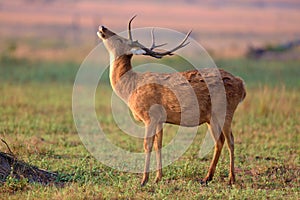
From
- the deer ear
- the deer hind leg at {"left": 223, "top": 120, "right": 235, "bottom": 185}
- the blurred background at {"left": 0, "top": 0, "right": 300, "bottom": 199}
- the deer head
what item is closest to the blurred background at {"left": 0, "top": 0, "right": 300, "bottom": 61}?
the blurred background at {"left": 0, "top": 0, "right": 300, "bottom": 199}

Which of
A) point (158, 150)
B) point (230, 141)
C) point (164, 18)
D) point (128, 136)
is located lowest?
point (164, 18)

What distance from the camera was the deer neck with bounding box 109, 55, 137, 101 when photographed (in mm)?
8359

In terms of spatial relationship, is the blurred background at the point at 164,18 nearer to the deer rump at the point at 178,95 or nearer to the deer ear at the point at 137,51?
the deer rump at the point at 178,95

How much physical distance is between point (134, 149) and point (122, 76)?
2.24 metres

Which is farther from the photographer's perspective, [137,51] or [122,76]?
[122,76]

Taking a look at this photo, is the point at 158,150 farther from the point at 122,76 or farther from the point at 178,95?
the point at 122,76

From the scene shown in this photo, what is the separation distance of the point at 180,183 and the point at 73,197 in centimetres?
171

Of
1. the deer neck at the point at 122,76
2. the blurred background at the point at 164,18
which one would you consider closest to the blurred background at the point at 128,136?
the deer neck at the point at 122,76

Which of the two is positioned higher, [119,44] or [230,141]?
[119,44]

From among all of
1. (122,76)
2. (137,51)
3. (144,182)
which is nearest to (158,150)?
(144,182)

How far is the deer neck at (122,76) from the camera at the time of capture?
836cm

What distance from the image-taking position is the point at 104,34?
8336 millimetres

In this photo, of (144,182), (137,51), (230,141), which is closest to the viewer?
(144,182)

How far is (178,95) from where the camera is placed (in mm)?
8219
